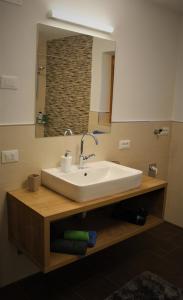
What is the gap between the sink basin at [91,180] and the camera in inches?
73.6

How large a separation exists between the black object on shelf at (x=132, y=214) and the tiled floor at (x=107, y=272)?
1.39 ft

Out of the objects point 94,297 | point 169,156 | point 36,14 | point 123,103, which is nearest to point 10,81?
point 36,14

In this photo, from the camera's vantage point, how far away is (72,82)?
2.27 meters

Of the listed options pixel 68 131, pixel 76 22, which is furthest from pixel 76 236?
pixel 76 22

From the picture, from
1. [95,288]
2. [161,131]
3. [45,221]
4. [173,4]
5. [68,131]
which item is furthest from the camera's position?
[161,131]

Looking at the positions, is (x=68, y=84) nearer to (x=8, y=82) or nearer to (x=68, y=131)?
(x=68, y=131)

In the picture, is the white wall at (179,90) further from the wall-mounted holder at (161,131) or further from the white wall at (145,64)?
the wall-mounted holder at (161,131)

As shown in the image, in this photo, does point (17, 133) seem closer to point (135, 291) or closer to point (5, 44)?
point (5, 44)

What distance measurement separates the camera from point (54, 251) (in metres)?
1.88

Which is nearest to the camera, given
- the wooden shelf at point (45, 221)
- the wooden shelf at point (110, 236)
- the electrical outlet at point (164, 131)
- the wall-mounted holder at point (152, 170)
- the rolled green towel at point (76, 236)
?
the wooden shelf at point (45, 221)

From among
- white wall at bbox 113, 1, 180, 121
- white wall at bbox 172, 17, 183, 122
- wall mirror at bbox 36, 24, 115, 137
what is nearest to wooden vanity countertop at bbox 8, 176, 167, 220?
wall mirror at bbox 36, 24, 115, 137

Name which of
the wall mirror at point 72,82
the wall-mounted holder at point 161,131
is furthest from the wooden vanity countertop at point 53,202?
the wall-mounted holder at point 161,131

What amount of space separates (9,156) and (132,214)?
1136 millimetres

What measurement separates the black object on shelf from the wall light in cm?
152
